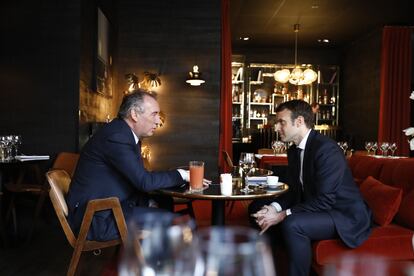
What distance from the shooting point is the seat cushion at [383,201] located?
2762mm

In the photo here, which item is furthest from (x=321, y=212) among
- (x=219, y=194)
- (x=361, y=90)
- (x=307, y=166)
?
(x=361, y=90)

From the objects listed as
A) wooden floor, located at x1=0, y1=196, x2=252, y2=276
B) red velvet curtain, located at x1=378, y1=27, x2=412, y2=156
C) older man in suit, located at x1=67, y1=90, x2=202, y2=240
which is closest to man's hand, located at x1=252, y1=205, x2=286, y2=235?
older man in suit, located at x1=67, y1=90, x2=202, y2=240

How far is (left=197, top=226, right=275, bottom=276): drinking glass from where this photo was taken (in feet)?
1.88

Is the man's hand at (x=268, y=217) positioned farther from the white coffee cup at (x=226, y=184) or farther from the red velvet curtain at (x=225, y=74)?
the red velvet curtain at (x=225, y=74)

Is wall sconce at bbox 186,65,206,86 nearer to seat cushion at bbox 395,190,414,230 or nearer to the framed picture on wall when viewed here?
the framed picture on wall

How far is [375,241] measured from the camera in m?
2.57

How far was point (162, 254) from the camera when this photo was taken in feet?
2.10

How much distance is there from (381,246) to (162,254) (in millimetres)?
2312

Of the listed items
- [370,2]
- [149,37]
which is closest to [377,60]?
[370,2]

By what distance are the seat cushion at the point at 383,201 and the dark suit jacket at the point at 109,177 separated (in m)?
1.42

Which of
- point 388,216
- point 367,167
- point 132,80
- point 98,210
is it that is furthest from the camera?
point 132,80

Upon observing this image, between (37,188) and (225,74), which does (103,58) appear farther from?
(37,188)

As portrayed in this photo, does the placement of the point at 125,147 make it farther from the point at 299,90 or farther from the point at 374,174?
the point at 299,90

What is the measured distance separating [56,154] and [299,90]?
281 inches
